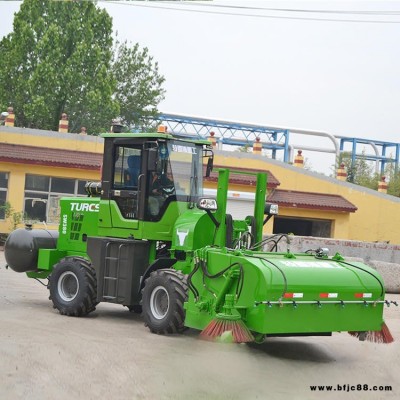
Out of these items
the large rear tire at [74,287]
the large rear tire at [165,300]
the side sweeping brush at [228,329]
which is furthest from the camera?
the large rear tire at [74,287]

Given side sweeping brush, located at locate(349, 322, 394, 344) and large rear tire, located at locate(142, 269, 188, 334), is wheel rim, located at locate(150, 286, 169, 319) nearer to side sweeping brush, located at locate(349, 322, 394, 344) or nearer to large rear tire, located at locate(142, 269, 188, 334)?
large rear tire, located at locate(142, 269, 188, 334)

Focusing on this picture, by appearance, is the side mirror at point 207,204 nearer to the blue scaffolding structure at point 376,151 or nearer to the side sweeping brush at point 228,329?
the side sweeping brush at point 228,329

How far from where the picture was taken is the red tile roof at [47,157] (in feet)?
111

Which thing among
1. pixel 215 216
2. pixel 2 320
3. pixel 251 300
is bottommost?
pixel 2 320

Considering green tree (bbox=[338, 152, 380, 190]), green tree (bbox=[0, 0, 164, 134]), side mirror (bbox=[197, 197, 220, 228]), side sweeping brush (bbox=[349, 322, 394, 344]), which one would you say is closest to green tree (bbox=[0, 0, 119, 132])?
green tree (bbox=[0, 0, 164, 134])

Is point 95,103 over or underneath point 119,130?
over

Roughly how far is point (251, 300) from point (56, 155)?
84.7 feet

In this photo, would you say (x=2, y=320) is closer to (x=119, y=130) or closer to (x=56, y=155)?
(x=119, y=130)

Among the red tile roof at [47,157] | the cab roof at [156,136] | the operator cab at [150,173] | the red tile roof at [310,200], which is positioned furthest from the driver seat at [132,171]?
the red tile roof at [310,200]

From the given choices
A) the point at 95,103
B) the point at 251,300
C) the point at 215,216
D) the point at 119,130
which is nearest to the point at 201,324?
the point at 251,300

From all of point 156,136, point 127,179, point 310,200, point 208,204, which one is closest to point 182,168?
point 156,136

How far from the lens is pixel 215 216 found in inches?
464

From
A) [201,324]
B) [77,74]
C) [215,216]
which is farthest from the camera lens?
[77,74]

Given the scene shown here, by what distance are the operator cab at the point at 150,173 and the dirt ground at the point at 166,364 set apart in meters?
1.81
